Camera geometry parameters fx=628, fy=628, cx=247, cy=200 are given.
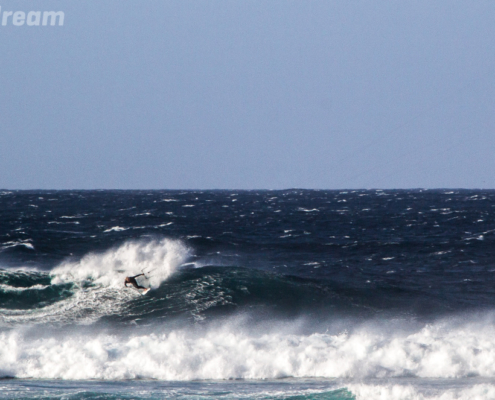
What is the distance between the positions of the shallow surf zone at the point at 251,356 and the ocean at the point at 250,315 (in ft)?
0.14

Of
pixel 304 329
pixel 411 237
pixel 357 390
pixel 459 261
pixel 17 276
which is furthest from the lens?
pixel 411 237

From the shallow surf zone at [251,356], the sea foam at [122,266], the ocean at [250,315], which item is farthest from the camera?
the sea foam at [122,266]

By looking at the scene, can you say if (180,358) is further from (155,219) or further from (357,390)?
(155,219)

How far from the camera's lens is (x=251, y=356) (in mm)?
14797

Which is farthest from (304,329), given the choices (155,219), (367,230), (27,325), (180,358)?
(155,219)

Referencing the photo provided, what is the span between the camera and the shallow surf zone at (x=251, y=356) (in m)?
14.0

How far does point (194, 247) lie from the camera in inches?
1158

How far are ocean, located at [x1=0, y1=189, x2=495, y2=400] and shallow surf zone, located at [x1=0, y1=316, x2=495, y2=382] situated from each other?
0.14 ft

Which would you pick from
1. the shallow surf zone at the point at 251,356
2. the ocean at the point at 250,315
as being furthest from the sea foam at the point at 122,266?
the shallow surf zone at the point at 251,356

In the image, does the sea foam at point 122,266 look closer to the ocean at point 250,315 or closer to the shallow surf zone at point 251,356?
the ocean at point 250,315

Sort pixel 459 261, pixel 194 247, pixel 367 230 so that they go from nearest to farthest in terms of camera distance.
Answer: pixel 459 261
pixel 194 247
pixel 367 230

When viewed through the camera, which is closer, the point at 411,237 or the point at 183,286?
the point at 183,286

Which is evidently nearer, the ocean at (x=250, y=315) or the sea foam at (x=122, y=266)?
the ocean at (x=250, y=315)

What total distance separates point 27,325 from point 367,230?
2247cm
